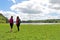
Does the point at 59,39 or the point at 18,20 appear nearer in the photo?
the point at 59,39

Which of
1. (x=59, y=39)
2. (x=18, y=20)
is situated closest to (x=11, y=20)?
(x=18, y=20)

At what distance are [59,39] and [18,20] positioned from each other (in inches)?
520

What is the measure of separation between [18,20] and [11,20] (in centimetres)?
113

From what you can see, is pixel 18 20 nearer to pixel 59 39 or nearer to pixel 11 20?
pixel 11 20

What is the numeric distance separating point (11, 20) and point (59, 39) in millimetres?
13216

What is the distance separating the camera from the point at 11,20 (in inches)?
1341

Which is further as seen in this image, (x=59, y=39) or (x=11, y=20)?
(x=11, y=20)

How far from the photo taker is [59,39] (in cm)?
2230

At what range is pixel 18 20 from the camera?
3450 cm
